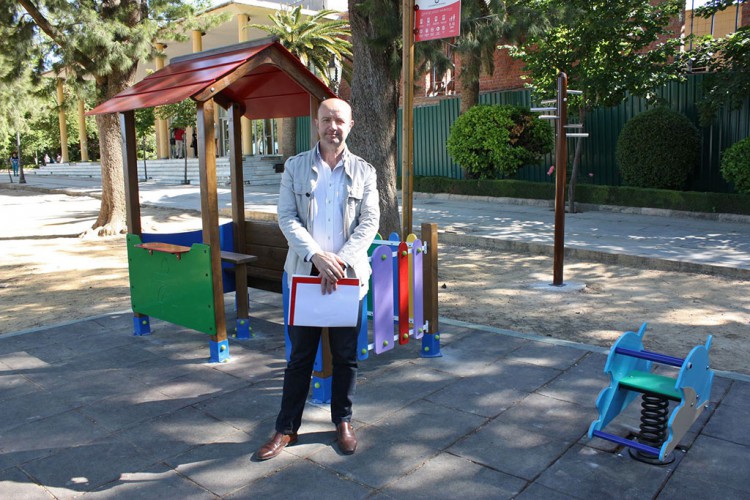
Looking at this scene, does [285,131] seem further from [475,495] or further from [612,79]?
[475,495]

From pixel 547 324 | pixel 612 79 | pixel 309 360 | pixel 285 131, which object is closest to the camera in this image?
pixel 309 360

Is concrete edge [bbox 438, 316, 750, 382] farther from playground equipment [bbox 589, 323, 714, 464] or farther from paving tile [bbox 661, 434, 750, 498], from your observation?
paving tile [bbox 661, 434, 750, 498]

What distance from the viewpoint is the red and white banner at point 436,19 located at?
5949mm

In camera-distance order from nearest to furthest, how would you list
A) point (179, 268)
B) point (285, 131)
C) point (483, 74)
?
point (179, 268) → point (483, 74) → point (285, 131)

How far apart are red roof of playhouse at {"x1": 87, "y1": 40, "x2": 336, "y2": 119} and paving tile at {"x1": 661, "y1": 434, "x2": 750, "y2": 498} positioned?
3540 mm

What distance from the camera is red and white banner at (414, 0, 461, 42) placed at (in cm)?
595

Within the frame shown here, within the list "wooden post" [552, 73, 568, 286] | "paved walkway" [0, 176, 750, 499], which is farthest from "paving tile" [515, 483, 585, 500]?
"wooden post" [552, 73, 568, 286]

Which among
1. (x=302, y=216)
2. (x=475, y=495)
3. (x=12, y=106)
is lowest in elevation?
(x=475, y=495)

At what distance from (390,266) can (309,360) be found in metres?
1.28

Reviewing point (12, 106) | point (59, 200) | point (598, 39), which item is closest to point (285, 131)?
point (59, 200)

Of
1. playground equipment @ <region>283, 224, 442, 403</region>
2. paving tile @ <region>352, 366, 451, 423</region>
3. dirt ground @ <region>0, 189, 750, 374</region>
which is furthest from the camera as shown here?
dirt ground @ <region>0, 189, 750, 374</region>

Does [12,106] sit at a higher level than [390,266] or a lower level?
higher

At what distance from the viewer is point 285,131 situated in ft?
90.8

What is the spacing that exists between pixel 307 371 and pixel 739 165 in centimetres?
1112
